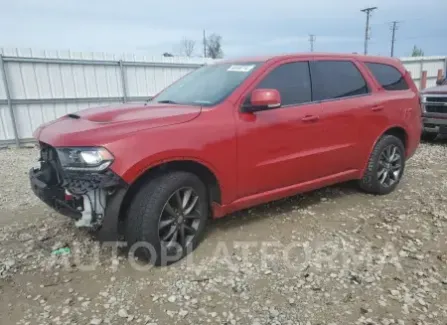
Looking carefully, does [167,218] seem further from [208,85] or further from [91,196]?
[208,85]

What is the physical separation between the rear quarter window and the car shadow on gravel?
1359mm

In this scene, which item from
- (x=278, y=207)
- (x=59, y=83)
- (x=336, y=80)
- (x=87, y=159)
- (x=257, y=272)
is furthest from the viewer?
(x=59, y=83)

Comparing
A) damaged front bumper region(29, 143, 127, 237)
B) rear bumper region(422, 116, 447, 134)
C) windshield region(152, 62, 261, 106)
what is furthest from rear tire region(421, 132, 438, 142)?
damaged front bumper region(29, 143, 127, 237)

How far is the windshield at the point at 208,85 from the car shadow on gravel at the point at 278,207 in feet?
4.35

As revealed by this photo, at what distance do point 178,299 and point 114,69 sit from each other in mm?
9546

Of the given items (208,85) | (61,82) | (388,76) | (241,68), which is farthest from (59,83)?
(388,76)

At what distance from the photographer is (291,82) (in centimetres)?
389

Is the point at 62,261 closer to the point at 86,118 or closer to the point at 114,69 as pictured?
the point at 86,118

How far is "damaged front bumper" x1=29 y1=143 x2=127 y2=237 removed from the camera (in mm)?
2768

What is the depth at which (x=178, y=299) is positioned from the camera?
9.04 feet

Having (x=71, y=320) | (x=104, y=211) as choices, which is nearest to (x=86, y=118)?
(x=104, y=211)

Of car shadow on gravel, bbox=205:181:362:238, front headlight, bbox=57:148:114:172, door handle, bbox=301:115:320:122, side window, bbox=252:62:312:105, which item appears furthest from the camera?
car shadow on gravel, bbox=205:181:362:238

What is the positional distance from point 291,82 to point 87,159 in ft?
7.21

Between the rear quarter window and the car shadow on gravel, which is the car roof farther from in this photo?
the car shadow on gravel
